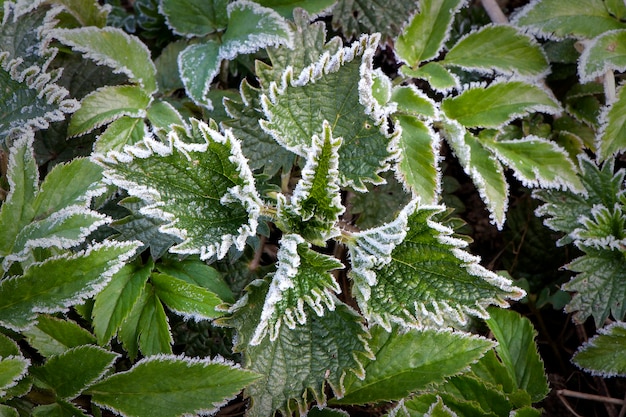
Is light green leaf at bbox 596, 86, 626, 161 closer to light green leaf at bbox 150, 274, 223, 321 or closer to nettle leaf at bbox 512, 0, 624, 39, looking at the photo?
nettle leaf at bbox 512, 0, 624, 39

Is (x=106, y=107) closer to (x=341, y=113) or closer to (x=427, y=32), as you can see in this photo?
(x=341, y=113)

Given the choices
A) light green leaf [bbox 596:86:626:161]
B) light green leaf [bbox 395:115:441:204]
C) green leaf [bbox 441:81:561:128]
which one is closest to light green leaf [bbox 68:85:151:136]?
light green leaf [bbox 395:115:441:204]

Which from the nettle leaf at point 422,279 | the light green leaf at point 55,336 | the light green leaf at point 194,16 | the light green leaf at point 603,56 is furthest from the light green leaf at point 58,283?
the light green leaf at point 603,56

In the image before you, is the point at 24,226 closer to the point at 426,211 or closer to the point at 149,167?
the point at 149,167

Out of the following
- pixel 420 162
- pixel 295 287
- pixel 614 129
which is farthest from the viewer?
pixel 614 129

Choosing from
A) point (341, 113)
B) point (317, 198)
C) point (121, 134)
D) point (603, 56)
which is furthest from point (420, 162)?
point (121, 134)

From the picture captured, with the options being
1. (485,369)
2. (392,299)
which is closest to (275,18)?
(392,299)
